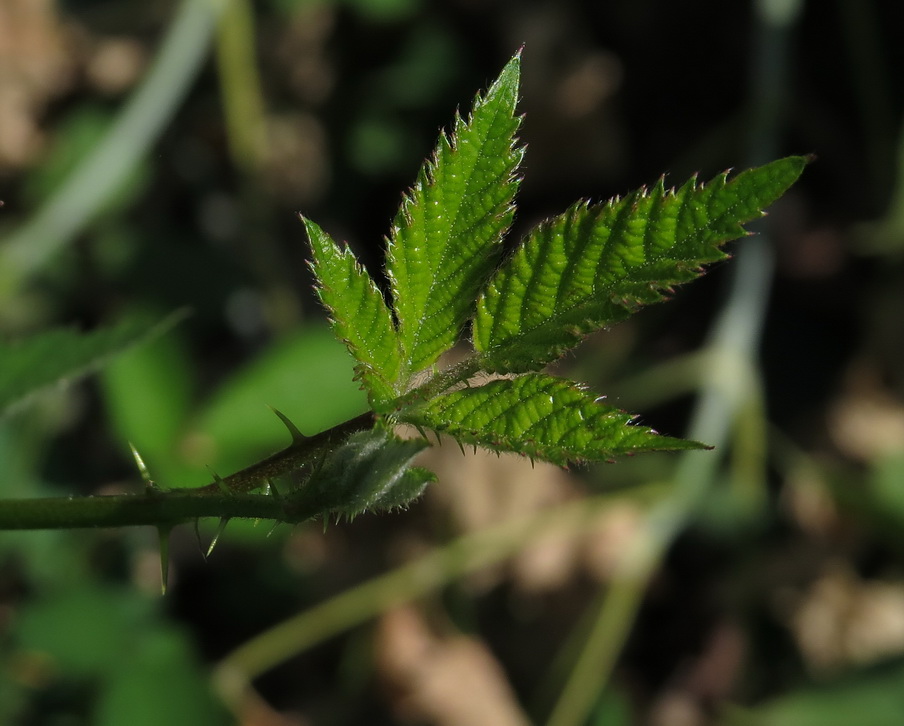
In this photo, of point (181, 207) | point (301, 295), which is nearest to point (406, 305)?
point (301, 295)

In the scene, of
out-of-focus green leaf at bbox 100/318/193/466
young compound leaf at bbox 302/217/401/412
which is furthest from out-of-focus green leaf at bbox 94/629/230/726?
young compound leaf at bbox 302/217/401/412

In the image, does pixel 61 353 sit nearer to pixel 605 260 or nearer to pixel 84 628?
pixel 605 260

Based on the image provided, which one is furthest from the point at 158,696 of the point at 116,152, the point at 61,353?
the point at 116,152

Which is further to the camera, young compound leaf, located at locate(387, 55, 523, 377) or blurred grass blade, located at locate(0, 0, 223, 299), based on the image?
blurred grass blade, located at locate(0, 0, 223, 299)

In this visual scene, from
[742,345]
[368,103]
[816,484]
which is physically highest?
[368,103]

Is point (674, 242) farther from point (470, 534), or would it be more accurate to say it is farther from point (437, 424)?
point (470, 534)

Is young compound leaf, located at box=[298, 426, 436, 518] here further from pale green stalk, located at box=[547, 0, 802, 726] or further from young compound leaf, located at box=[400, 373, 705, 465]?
pale green stalk, located at box=[547, 0, 802, 726]
